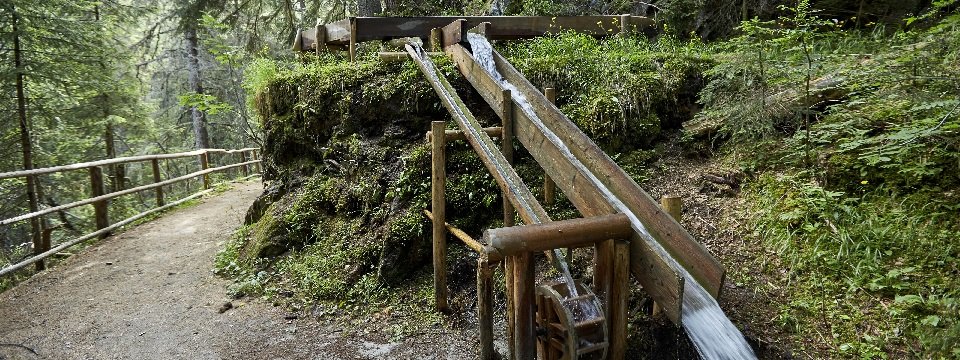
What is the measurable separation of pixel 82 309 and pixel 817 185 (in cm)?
760

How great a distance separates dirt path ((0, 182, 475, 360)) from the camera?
14.2 feet

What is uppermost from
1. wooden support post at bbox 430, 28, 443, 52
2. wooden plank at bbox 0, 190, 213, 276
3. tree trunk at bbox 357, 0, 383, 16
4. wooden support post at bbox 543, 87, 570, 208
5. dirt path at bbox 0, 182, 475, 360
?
tree trunk at bbox 357, 0, 383, 16

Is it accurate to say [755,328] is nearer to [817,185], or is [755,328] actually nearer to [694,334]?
[694,334]

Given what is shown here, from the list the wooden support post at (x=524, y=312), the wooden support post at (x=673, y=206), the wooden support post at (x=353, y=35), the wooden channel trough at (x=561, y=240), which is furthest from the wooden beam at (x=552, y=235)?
the wooden support post at (x=353, y=35)

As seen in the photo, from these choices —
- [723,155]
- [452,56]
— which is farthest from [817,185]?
[452,56]

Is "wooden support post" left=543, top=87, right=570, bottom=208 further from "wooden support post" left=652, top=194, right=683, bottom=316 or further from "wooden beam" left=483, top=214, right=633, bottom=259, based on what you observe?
"wooden beam" left=483, top=214, right=633, bottom=259

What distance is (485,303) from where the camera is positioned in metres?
3.25

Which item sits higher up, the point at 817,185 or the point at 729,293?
the point at 817,185

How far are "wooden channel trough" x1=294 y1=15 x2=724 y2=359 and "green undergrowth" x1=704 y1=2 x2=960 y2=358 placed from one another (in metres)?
1.13

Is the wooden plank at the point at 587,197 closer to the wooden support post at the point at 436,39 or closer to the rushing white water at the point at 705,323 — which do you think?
the rushing white water at the point at 705,323

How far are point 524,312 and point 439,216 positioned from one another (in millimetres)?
1937

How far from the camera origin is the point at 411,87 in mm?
5992

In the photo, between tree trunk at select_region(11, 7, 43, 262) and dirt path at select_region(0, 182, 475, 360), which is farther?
tree trunk at select_region(11, 7, 43, 262)

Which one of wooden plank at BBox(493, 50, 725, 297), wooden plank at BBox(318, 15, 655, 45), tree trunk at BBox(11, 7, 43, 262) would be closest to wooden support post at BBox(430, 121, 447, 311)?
wooden plank at BBox(493, 50, 725, 297)
